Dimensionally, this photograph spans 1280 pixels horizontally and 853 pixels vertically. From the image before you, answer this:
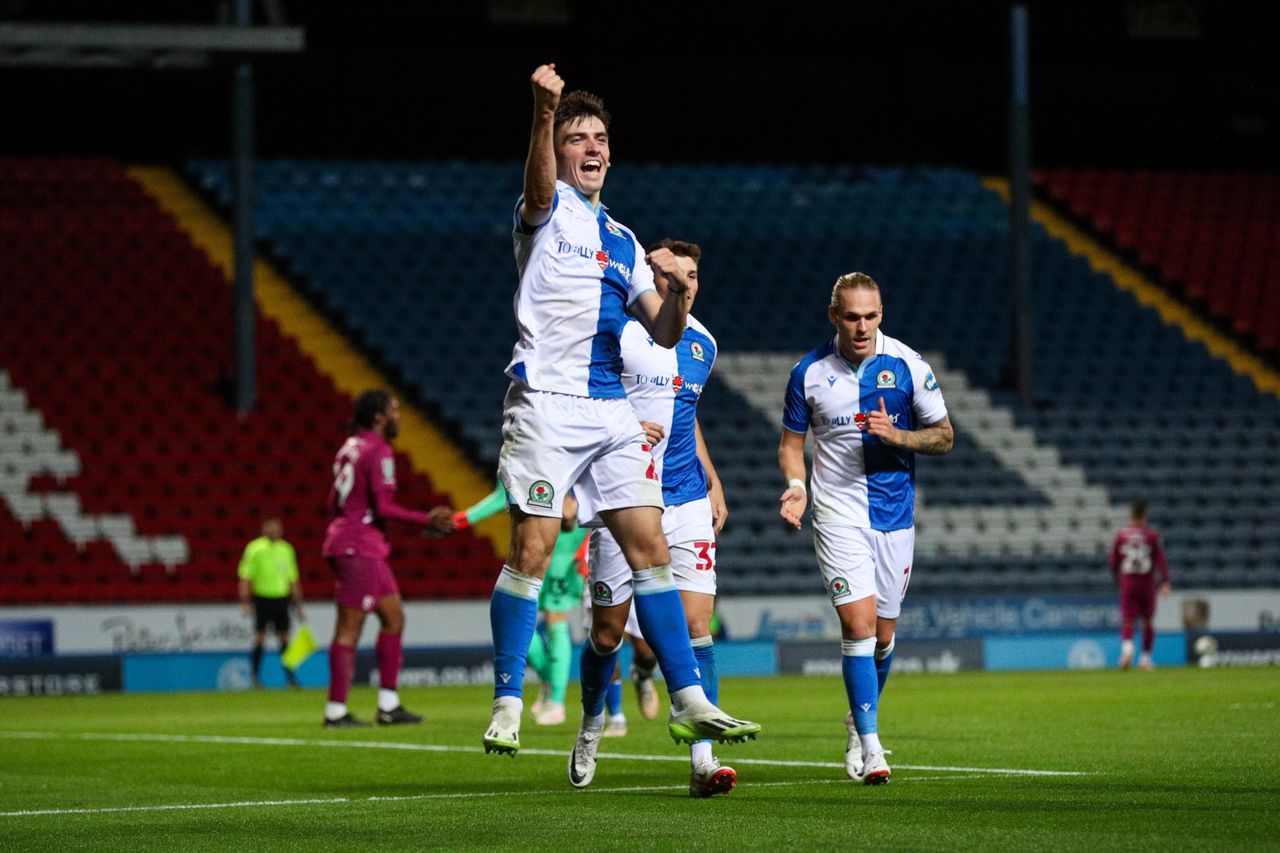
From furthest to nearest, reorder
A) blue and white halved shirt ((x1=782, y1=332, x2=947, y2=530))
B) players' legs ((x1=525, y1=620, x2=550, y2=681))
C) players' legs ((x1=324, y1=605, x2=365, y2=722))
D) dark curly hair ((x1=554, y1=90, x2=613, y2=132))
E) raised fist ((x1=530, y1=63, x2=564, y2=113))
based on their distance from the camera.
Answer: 1. players' legs ((x1=525, y1=620, x2=550, y2=681))
2. players' legs ((x1=324, y1=605, x2=365, y2=722))
3. blue and white halved shirt ((x1=782, y1=332, x2=947, y2=530))
4. dark curly hair ((x1=554, y1=90, x2=613, y2=132))
5. raised fist ((x1=530, y1=63, x2=564, y2=113))

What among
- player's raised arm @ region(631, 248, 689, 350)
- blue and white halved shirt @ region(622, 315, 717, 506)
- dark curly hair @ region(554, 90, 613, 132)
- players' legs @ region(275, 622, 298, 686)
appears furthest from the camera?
players' legs @ region(275, 622, 298, 686)

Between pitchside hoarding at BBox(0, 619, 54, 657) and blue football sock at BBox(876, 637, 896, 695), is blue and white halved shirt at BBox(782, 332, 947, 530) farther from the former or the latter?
pitchside hoarding at BBox(0, 619, 54, 657)

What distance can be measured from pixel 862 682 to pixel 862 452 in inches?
45.0

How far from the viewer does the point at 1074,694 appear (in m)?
17.9

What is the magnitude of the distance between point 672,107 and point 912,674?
16294mm

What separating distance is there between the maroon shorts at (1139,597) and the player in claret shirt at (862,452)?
15.9 metres

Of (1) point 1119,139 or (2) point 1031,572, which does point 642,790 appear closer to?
(2) point 1031,572

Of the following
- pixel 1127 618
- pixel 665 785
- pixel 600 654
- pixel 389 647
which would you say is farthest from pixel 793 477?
pixel 1127 618

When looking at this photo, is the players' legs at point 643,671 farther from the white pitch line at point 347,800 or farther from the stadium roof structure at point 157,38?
the stadium roof structure at point 157,38

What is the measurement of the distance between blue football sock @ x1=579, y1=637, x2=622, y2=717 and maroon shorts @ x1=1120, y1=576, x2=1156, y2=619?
16.9 meters

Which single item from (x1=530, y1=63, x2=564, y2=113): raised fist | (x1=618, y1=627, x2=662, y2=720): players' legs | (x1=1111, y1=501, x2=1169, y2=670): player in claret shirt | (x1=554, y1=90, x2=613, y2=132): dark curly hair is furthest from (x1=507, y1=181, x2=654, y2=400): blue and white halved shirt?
(x1=1111, y1=501, x2=1169, y2=670): player in claret shirt

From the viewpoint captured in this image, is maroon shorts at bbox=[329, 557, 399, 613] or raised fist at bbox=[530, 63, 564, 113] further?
maroon shorts at bbox=[329, 557, 399, 613]

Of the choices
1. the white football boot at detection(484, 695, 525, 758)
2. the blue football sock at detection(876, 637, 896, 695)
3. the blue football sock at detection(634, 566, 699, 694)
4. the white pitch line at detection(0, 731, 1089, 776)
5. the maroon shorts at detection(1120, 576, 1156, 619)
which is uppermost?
the blue football sock at detection(634, 566, 699, 694)

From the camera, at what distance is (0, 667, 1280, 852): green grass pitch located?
22.2 ft
